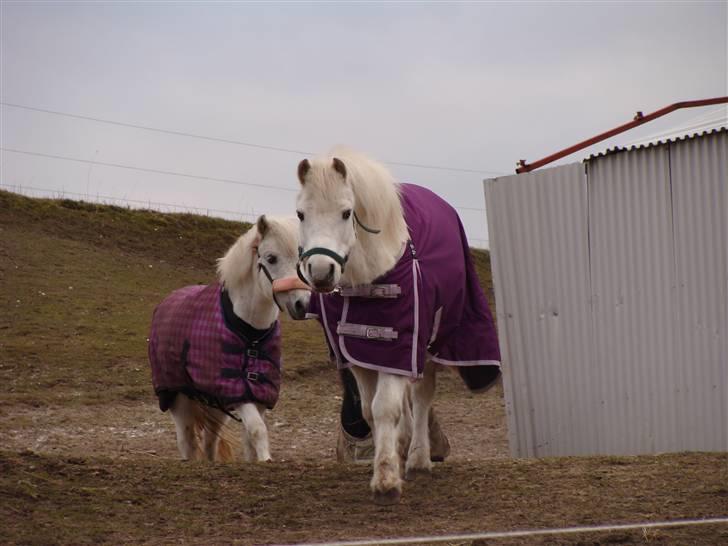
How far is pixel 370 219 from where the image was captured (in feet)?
18.6

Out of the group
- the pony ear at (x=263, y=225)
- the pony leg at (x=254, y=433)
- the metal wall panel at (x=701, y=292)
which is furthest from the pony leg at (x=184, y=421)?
the metal wall panel at (x=701, y=292)

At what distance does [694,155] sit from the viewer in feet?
28.1

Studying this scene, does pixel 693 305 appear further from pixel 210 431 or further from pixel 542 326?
pixel 210 431

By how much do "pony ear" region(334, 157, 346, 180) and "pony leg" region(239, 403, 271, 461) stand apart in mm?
3272

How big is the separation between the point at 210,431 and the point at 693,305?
4218 mm

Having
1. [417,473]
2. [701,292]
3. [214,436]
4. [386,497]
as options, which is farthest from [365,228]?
[214,436]

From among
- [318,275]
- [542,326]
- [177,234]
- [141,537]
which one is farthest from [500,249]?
[177,234]

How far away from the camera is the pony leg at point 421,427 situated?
666 cm

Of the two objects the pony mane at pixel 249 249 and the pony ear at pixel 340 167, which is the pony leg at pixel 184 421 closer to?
the pony mane at pixel 249 249

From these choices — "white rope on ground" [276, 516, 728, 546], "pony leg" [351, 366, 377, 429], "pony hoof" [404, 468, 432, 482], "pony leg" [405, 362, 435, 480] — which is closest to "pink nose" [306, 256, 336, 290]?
"pony leg" [351, 366, 377, 429]

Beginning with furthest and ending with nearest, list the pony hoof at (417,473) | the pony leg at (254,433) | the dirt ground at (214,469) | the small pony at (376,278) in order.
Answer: the pony leg at (254,433)
the pony hoof at (417,473)
the small pony at (376,278)
the dirt ground at (214,469)

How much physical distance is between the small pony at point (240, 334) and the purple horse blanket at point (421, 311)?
1766 mm

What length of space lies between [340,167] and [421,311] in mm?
883

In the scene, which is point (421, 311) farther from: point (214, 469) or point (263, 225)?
point (263, 225)
